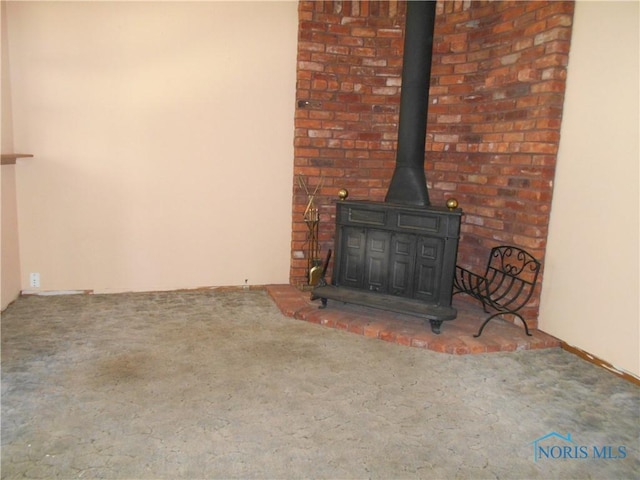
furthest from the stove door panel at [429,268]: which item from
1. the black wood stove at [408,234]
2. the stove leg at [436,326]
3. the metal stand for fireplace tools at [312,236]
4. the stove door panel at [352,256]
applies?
the metal stand for fireplace tools at [312,236]

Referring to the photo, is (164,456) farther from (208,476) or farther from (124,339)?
(124,339)

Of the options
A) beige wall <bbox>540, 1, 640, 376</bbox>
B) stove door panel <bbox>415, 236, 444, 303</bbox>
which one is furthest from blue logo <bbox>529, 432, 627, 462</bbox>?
stove door panel <bbox>415, 236, 444, 303</bbox>

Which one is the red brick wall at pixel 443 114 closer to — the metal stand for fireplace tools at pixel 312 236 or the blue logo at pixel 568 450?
the metal stand for fireplace tools at pixel 312 236

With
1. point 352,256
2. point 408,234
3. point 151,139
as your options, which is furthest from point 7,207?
point 408,234

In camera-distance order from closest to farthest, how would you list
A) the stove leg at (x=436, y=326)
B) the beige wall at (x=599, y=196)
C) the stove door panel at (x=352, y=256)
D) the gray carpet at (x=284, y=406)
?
1. the gray carpet at (x=284, y=406)
2. the beige wall at (x=599, y=196)
3. the stove leg at (x=436, y=326)
4. the stove door panel at (x=352, y=256)

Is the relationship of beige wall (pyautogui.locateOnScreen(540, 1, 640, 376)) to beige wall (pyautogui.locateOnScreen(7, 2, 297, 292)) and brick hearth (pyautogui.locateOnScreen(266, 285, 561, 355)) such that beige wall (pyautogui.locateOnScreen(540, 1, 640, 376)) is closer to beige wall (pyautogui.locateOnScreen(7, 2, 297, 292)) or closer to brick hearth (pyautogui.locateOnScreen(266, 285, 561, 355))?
brick hearth (pyautogui.locateOnScreen(266, 285, 561, 355))

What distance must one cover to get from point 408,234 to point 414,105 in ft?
2.89

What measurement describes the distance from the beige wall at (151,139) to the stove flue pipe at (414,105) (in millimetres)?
999

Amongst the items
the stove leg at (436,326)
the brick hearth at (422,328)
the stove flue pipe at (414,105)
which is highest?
the stove flue pipe at (414,105)

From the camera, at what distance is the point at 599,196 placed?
9.09 feet

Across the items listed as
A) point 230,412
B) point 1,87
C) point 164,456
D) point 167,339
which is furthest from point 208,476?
point 1,87

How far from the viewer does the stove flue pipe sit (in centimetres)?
322

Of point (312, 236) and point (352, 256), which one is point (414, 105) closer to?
point (352, 256)

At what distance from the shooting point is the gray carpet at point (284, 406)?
1839 millimetres
